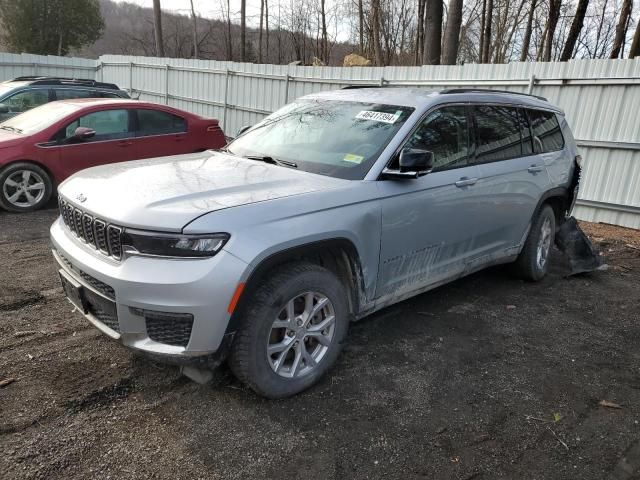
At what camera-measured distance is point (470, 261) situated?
14.5ft

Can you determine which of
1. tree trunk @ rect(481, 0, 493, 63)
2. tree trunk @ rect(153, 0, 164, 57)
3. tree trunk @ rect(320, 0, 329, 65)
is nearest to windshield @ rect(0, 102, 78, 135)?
tree trunk @ rect(153, 0, 164, 57)

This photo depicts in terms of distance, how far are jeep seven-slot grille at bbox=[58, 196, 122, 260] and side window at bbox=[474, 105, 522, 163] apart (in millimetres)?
2938

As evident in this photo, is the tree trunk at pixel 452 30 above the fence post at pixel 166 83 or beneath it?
above

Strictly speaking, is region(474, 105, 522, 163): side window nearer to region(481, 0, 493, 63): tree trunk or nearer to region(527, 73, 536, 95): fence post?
A: region(527, 73, 536, 95): fence post

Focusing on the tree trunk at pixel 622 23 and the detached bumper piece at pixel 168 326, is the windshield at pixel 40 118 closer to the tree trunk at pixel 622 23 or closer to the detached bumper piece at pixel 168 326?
the detached bumper piece at pixel 168 326

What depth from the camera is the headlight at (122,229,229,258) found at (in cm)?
266

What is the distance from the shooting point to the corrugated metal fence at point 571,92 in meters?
8.08

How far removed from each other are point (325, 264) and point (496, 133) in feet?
7.40

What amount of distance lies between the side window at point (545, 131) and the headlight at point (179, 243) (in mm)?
3710

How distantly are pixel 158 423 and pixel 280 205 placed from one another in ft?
4.51

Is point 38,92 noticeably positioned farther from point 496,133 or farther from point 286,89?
point 496,133

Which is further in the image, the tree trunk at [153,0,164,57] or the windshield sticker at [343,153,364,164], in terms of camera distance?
the tree trunk at [153,0,164,57]

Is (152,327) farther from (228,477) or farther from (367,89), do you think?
(367,89)

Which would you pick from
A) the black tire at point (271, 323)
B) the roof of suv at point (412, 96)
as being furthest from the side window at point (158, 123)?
the black tire at point (271, 323)
